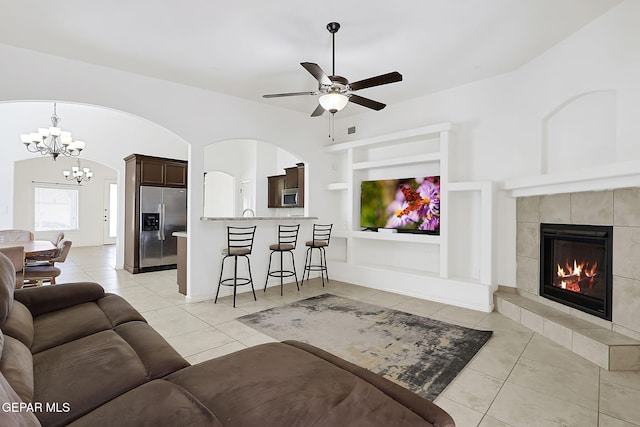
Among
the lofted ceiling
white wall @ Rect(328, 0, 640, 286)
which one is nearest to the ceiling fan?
the lofted ceiling

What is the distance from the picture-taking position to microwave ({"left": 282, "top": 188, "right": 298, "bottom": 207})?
7.61 m

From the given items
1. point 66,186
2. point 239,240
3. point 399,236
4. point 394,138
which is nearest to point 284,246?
point 239,240

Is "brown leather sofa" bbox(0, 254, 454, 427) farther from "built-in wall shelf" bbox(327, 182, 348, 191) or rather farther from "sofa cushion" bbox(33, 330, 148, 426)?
"built-in wall shelf" bbox(327, 182, 348, 191)

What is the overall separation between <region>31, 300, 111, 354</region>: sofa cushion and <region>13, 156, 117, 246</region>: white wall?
9687 millimetres

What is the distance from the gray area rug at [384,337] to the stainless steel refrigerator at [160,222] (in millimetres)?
3764

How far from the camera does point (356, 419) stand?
108 cm

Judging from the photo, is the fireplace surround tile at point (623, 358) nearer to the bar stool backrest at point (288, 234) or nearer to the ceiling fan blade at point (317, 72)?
the ceiling fan blade at point (317, 72)

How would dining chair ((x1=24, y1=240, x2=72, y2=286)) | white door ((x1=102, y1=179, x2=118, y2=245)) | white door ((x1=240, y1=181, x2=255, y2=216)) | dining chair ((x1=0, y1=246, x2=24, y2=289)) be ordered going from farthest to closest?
white door ((x1=102, y1=179, x2=118, y2=245))
white door ((x1=240, y1=181, x2=255, y2=216))
dining chair ((x1=24, y1=240, x2=72, y2=286))
dining chair ((x1=0, y1=246, x2=24, y2=289))

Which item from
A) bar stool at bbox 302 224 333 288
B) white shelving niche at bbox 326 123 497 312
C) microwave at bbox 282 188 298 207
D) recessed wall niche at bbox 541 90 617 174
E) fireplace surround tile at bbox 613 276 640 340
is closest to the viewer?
fireplace surround tile at bbox 613 276 640 340

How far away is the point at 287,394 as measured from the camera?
3.87 feet

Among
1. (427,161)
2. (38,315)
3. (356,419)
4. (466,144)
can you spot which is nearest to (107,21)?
(38,315)

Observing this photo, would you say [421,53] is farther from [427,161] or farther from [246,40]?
[246,40]

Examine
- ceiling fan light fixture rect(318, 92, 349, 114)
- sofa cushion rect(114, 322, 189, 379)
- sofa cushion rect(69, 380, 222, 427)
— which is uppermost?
ceiling fan light fixture rect(318, 92, 349, 114)

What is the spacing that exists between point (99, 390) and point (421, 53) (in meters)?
3.90
